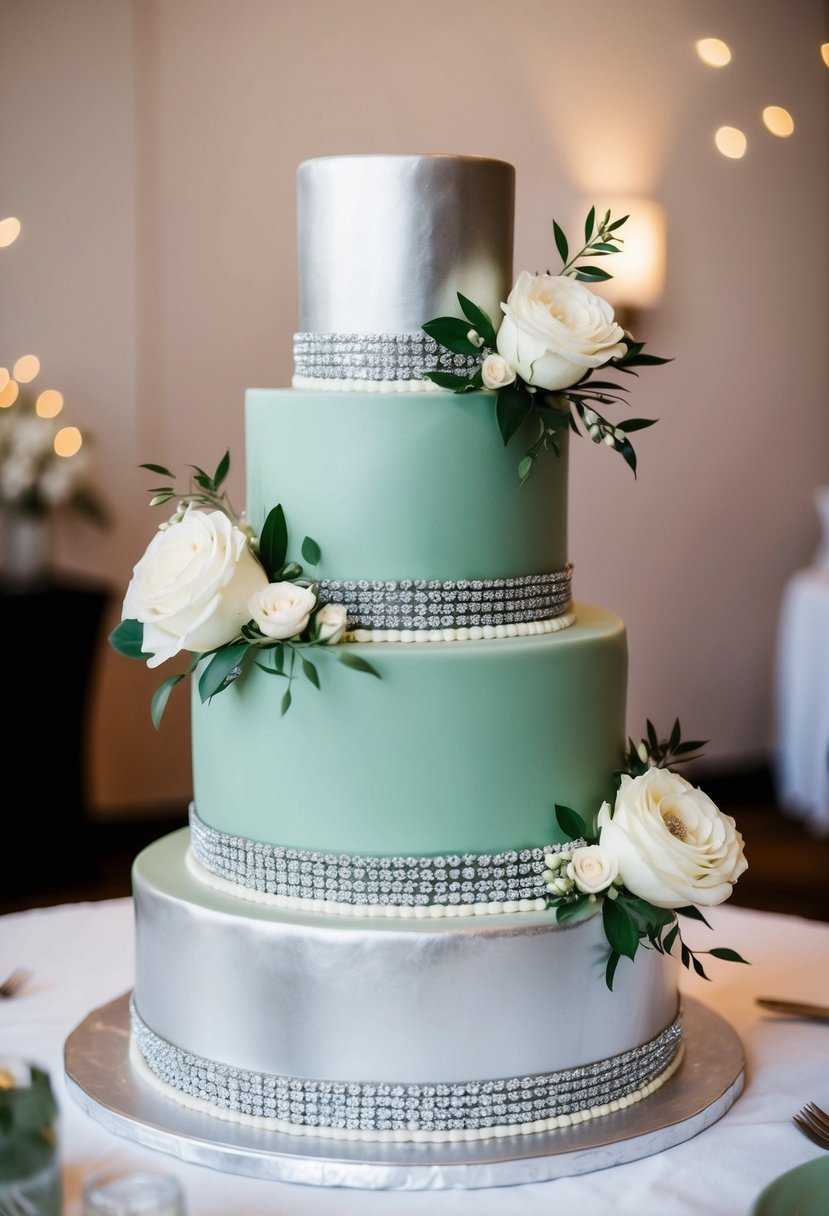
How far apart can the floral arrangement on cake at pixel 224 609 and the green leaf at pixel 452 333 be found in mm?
280

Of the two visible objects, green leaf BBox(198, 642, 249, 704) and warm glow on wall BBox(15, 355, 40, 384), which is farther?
warm glow on wall BBox(15, 355, 40, 384)

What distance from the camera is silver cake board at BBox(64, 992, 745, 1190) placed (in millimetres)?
1503

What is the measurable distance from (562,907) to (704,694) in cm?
537

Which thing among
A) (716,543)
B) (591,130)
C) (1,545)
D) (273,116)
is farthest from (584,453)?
(1,545)

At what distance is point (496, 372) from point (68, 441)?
3965 millimetres

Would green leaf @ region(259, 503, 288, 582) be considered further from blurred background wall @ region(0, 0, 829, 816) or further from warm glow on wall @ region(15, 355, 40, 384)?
warm glow on wall @ region(15, 355, 40, 384)

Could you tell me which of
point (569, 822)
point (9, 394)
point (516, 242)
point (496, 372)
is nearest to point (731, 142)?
point (516, 242)

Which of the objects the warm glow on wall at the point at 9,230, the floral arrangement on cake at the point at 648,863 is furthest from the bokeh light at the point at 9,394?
the floral arrangement on cake at the point at 648,863

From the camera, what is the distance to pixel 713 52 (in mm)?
6352

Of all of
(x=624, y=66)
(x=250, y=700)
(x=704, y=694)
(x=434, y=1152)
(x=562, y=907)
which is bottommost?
(x=704, y=694)

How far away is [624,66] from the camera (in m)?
6.15

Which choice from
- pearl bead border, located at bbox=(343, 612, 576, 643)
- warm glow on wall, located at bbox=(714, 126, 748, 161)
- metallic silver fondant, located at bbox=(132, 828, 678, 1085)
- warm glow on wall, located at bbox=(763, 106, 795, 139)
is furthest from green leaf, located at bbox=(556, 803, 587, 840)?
warm glow on wall, located at bbox=(763, 106, 795, 139)

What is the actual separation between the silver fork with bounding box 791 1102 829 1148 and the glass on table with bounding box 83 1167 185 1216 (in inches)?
32.1

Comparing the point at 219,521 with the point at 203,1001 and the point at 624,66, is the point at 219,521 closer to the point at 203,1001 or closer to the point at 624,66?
the point at 203,1001
